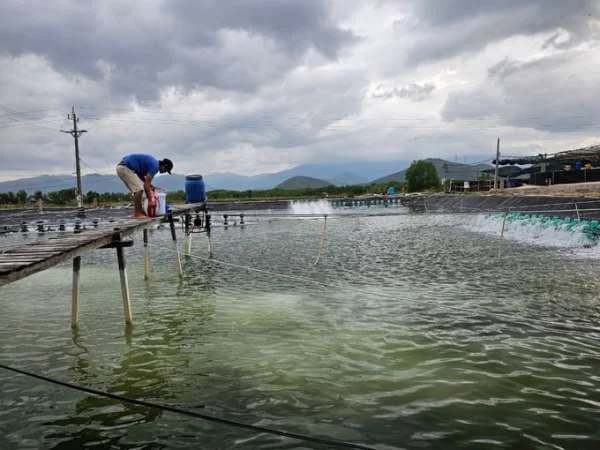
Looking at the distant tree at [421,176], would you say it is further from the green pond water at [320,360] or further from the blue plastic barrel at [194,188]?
the green pond water at [320,360]

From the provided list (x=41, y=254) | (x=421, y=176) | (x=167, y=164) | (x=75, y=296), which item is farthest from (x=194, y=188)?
(x=421, y=176)

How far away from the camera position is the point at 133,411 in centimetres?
581

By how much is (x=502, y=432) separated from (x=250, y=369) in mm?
3627

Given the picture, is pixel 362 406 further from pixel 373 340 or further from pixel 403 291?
pixel 403 291

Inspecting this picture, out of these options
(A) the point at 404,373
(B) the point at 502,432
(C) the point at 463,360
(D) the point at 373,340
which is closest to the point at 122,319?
(D) the point at 373,340

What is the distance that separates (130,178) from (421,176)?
111188 mm

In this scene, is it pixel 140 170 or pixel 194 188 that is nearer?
pixel 140 170

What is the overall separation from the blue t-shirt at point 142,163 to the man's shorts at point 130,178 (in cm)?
12

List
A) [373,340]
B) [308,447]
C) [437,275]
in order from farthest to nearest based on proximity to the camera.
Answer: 1. [437,275]
2. [373,340]
3. [308,447]

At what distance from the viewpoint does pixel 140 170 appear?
Result: 1273 cm

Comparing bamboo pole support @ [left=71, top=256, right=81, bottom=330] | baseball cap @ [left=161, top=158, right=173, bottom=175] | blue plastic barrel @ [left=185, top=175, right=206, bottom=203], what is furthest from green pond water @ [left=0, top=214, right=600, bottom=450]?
blue plastic barrel @ [left=185, top=175, right=206, bottom=203]

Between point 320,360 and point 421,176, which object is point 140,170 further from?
point 421,176

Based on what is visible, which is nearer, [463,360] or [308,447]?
[308,447]

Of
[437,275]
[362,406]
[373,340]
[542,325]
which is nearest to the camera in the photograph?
[362,406]
